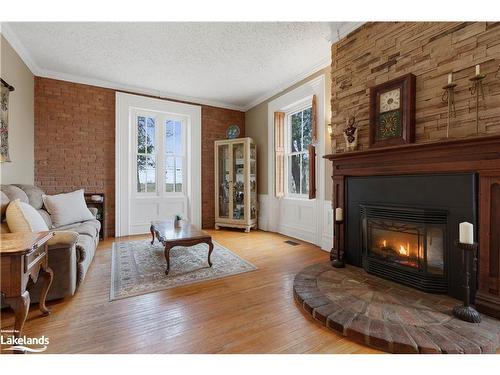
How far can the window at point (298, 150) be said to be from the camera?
430 centimetres

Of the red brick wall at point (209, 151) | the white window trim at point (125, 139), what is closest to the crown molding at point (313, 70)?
the red brick wall at point (209, 151)

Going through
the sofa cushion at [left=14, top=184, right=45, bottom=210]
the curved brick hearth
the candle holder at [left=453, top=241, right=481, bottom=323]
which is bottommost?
the curved brick hearth

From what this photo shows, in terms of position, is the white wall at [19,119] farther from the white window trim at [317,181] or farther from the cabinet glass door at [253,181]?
the white window trim at [317,181]

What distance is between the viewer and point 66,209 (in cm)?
328

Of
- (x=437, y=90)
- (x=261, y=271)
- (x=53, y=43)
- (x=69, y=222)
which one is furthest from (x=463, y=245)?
(x=53, y=43)

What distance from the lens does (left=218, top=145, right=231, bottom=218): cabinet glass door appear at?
529 centimetres

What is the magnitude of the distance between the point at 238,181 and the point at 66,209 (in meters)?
3.03

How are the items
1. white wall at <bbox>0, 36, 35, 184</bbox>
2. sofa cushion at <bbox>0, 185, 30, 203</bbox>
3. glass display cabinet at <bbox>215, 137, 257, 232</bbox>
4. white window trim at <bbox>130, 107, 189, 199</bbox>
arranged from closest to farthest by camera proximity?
sofa cushion at <bbox>0, 185, 30, 203</bbox> → white wall at <bbox>0, 36, 35, 184</bbox> → white window trim at <bbox>130, 107, 189, 199</bbox> → glass display cabinet at <bbox>215, 137, 257, 232</bbox>

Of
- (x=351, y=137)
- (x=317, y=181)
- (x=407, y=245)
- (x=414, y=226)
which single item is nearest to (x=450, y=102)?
(x=351, y=137)

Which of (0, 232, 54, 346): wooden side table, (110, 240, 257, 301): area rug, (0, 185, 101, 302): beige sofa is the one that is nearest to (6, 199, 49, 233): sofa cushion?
(0, 185, 101, 302): beige sofa

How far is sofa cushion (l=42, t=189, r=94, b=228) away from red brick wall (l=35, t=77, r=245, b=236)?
836mm

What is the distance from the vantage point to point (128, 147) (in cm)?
458

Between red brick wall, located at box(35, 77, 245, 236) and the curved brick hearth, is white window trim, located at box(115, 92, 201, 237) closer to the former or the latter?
red brick wall, located at box(35, 77, 245, 236)

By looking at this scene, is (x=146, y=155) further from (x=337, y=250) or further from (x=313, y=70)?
(x=337, y=250)
